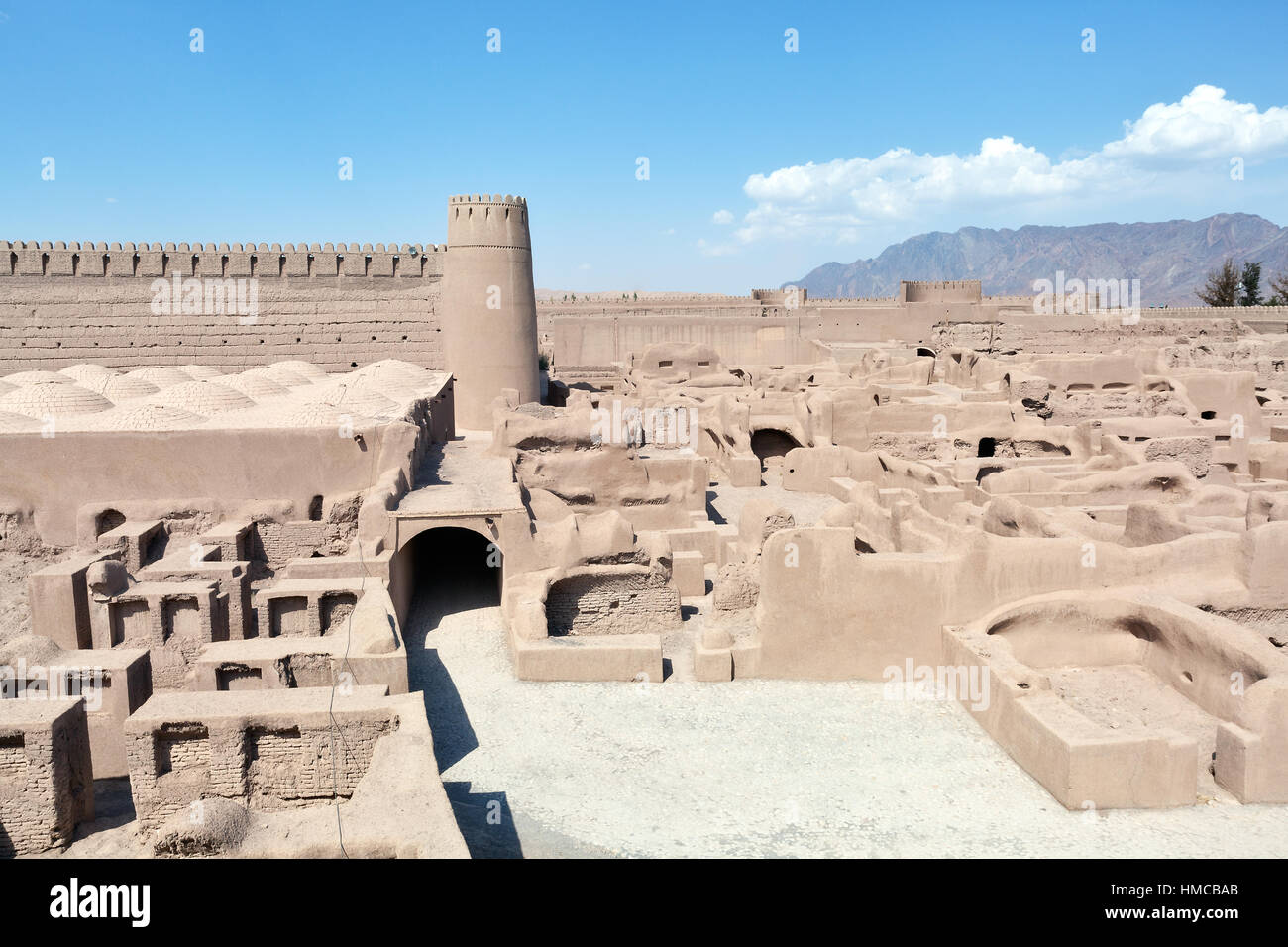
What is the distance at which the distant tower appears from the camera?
2398 centimetres

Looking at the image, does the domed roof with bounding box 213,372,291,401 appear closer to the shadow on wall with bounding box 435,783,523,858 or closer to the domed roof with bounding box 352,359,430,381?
the domed roof with bounding box 352,359,430,381

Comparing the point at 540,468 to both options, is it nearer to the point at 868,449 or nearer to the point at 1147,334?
the point at 868,449

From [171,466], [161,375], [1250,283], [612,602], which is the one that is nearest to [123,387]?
[161,375]

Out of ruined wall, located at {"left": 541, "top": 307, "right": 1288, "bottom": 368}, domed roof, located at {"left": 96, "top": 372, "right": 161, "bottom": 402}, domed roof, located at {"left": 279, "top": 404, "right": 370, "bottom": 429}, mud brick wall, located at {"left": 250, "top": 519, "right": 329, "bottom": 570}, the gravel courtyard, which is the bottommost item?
the gravel courtyard

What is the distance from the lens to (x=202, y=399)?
17.0 meters

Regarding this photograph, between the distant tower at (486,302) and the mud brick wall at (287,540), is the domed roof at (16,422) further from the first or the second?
the distant tower at (486,302)

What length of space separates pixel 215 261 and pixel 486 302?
7544 mm

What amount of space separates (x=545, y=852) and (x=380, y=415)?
35.1 ft

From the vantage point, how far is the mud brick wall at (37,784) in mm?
7188

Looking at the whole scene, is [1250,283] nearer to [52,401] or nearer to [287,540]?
[287,540]

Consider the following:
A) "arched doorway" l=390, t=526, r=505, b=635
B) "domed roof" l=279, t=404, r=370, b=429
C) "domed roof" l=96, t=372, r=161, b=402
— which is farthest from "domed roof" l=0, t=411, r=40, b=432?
"arched doorway" l=390, t=526, r=505, b=635

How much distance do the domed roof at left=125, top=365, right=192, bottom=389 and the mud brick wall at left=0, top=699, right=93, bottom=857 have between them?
49.7 feet

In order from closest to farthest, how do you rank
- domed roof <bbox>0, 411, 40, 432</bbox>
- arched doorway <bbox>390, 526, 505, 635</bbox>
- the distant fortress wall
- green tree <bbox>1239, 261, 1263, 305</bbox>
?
arched doorway <bbox>390, 526, 505, 635</bbox>, domed roof <bbox>0, 411, 40, 432</bbox>, the distant fortress wall, green tree <bbox>1239, 261, 1263, 305</bbox>
